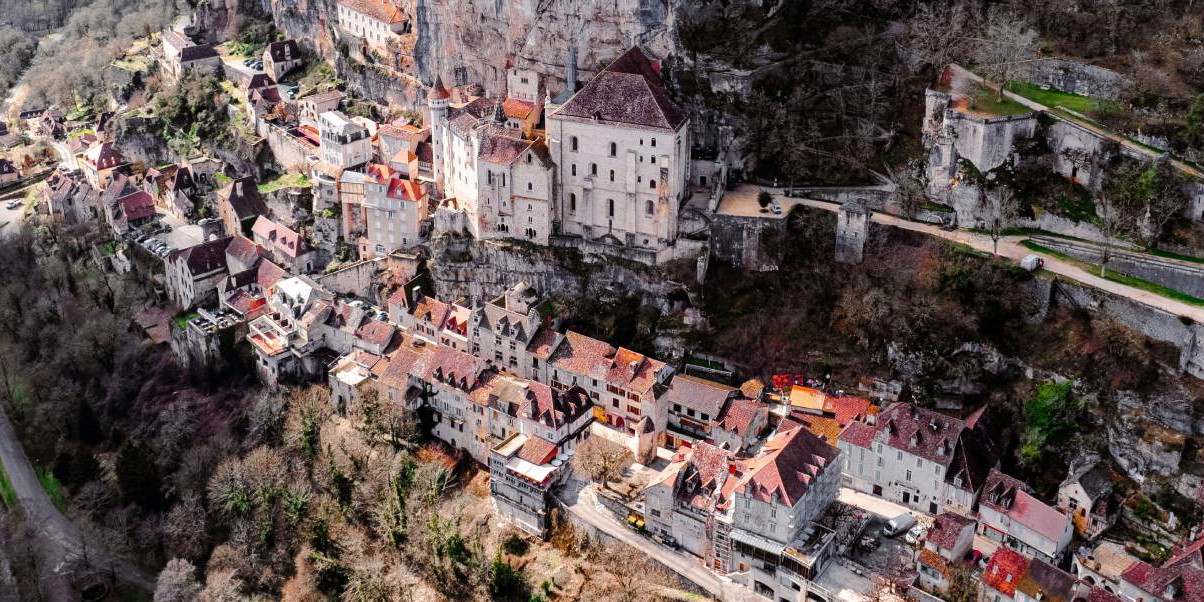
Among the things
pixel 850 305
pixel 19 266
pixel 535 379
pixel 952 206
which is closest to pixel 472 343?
pixel 535 379

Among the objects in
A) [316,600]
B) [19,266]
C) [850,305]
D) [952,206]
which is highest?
[952,206]

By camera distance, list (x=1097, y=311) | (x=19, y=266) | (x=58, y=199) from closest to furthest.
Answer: (x=1097, y=311)
(x=19, y=266)
(x=58, y=199)

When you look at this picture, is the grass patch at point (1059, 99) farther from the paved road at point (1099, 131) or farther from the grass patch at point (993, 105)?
the grass patch at point (993, 105)

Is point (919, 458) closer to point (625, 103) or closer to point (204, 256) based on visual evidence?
point (625, 103)

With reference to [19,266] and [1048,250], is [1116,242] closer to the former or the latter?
[1048,250]

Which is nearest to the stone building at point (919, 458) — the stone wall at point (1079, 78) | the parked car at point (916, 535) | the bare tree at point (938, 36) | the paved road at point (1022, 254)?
the parked car at point (916, 535)

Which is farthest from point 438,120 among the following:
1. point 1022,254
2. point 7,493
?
point 1022,254
